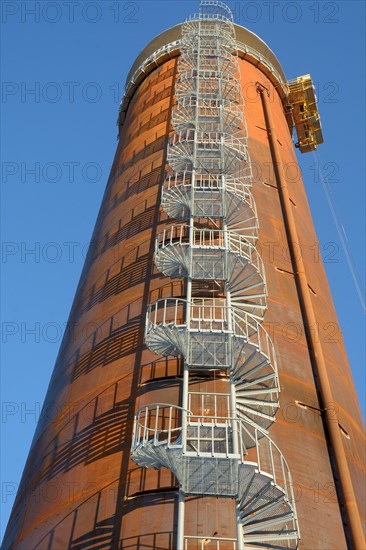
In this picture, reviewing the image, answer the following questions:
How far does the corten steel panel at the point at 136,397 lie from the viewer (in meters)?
12.9

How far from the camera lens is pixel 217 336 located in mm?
13438

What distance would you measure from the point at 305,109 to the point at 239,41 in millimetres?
→ 5381

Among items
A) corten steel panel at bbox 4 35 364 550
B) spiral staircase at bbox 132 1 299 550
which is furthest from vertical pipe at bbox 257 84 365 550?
spiral staircase at bbox 132 1 299 550

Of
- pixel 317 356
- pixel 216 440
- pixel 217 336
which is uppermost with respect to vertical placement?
pixel 317 356

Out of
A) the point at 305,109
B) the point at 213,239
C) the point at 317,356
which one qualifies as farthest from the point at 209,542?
the point at 305,109

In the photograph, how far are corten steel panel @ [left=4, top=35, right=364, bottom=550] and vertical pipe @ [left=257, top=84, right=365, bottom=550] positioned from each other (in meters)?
0.24

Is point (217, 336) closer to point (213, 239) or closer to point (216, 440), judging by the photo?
point (216, 440)

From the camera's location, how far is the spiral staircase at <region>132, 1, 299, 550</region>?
450 inches

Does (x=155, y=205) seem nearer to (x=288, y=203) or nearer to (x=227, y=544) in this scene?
(x=288, y=203)

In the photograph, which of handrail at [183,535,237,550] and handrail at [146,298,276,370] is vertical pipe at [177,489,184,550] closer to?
handrail at [183,535,237,550]

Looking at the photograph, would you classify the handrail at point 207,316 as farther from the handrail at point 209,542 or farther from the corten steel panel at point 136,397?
the handrail at point 209,542

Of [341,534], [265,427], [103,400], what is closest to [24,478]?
[103,400]

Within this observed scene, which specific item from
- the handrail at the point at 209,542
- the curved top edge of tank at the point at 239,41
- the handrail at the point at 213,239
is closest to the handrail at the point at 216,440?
the handrail at the point at 209,542

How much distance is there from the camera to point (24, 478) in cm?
1722
